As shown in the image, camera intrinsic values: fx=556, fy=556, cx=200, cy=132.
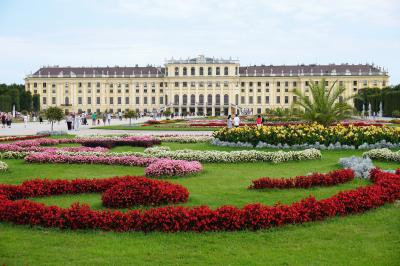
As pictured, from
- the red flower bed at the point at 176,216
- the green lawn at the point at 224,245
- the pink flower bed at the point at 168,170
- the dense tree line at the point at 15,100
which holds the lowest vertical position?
the green lawn at the point at 224,245

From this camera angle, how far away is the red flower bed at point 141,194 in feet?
23.6

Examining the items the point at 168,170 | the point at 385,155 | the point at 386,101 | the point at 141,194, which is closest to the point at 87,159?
the point at 168,170

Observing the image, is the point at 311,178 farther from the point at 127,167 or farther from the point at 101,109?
the point at 101,109

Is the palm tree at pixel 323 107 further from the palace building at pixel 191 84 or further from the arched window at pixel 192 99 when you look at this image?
the arched window at pixel 192 99

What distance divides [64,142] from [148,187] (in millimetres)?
11457

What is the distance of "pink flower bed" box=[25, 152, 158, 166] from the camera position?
1189cm

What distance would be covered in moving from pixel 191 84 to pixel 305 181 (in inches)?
3095

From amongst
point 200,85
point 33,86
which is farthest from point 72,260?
point 33,86

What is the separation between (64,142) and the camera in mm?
18203

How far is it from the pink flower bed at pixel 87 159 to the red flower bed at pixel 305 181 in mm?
3744

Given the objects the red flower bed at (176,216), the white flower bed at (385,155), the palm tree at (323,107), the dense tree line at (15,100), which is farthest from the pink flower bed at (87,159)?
the dense tree line at (15,100)

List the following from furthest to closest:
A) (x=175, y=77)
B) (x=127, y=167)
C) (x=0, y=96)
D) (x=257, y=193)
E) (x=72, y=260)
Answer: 1. (x=175, y=77)
2. (x=0, y=96)
3. (x=127, y=167)
4. (x=257, y=193)
5. (x=72, y=260)

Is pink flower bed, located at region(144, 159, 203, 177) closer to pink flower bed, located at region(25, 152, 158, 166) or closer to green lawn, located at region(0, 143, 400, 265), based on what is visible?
pink flower bed, located at region(25, 152, 158, 166)

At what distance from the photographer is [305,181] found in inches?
335
